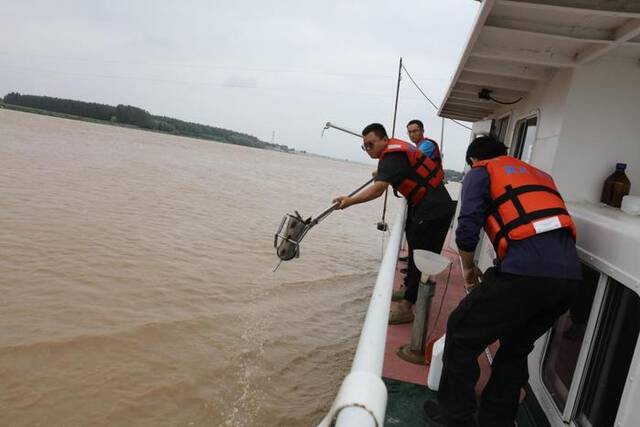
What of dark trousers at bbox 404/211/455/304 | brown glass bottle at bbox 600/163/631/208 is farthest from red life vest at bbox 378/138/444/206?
brown glass bottle at bbox 600/163/631/208

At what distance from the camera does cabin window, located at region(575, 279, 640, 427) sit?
2229 millimetres

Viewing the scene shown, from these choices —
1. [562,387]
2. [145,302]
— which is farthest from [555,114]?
[145,302]

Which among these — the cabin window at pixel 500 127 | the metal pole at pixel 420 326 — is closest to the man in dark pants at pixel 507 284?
the metal pole at pixel 420 326

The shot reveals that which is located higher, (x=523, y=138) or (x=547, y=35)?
(x=547, y=35)

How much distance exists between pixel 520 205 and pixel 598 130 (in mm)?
1617

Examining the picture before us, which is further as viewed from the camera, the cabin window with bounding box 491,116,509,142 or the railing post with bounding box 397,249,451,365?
the cabin window with bounding box 491,116,509,142

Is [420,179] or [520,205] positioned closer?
[520,205]

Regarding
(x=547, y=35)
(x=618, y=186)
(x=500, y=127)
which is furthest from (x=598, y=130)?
(x=500, y=127)

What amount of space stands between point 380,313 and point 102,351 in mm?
4166

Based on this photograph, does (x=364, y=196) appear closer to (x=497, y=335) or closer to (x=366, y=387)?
(x=497, y=335)

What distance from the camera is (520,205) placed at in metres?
2.38

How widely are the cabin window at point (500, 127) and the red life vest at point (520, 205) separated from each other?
14.0ft

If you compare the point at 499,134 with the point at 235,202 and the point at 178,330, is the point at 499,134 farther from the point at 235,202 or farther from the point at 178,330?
the point at 235,202

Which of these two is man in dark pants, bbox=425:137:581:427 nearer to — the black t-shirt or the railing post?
the railing post
